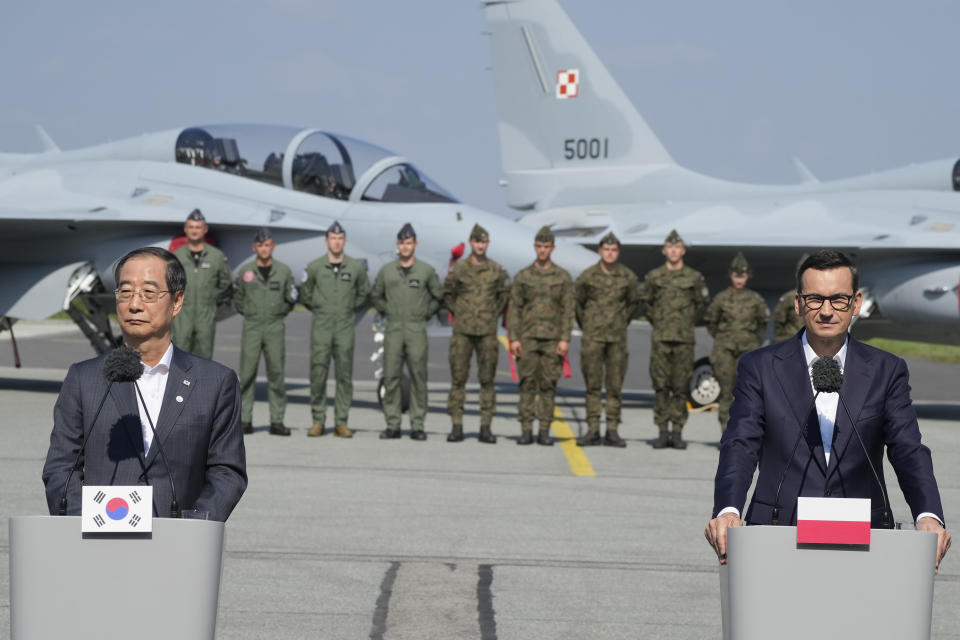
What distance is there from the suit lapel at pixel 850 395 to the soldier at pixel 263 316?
28.6 feet

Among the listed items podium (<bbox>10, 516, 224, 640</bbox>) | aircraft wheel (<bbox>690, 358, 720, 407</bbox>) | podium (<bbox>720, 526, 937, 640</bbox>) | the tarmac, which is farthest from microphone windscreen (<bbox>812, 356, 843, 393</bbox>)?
aircraft wheel (<bbox>690, 358, 720, 407</bbox>)

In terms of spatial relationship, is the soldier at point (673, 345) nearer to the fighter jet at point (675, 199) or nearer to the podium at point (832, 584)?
the fighter jet at point (675, 199)

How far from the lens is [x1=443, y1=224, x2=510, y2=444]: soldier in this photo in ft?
36.9

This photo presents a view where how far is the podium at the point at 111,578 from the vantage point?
8.72ft

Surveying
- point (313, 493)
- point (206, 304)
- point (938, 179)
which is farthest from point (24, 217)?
point (938, 179)

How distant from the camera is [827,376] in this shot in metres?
2.84

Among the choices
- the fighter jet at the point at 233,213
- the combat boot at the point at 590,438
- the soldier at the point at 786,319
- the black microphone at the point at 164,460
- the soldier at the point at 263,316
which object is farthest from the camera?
the fighter jet at the point at 233,213

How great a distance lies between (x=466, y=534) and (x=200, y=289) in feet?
18.3

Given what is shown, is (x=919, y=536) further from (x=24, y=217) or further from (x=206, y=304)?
(x=24, y=217)

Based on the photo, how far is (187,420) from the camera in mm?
3111

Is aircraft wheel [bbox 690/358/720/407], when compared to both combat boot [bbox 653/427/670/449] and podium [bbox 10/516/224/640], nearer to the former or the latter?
combat boot [bbox 653/427/670/449]

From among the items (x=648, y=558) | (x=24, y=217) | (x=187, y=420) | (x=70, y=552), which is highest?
(x=24, y=217)

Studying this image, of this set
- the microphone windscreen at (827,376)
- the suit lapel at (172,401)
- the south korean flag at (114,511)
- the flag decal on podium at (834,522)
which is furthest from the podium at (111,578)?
the microphone windscreen at (827,376)

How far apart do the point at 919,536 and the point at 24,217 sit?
12.3m
